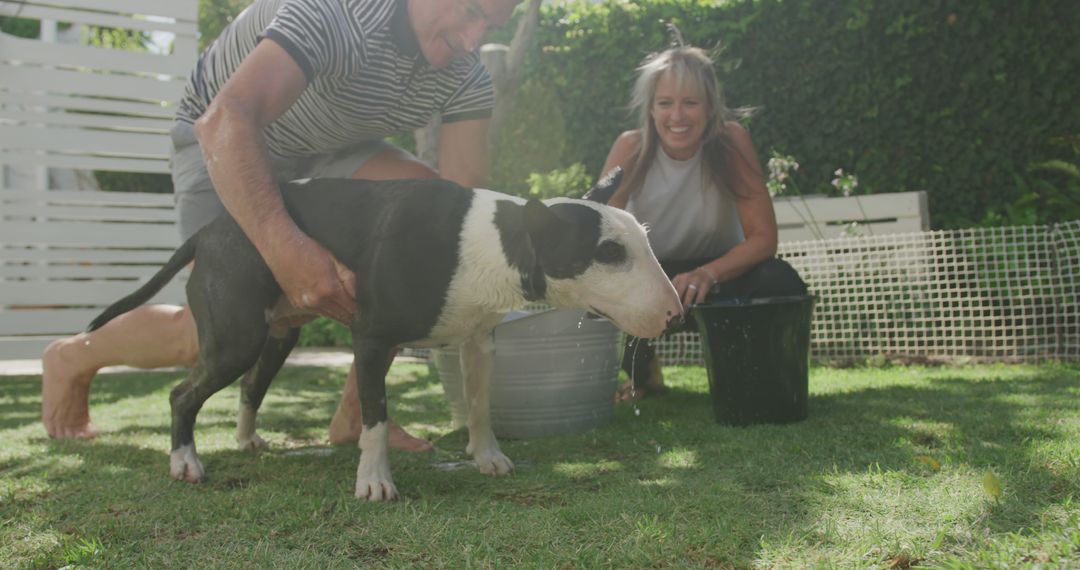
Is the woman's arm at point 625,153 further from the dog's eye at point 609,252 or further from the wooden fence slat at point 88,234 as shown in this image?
the wooden fence slat at point 88,234

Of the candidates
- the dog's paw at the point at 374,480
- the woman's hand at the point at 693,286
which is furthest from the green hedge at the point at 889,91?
the dog's paw at the point at 374,480

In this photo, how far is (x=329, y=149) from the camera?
367 centimetres

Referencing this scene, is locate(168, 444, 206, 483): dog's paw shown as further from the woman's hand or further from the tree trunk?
the tree trunk

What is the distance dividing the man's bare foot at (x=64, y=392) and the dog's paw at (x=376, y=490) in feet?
5.97

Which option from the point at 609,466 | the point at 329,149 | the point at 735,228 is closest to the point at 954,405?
the point at 735,228

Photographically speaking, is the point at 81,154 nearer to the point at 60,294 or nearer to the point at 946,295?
the point at 60,294

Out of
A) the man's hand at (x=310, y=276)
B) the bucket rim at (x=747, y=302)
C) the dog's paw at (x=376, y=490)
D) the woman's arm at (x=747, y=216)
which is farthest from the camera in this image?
the woman's arm at (x=747, y=216)

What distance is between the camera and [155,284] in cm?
325

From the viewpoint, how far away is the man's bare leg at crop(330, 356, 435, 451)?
352 centimetres

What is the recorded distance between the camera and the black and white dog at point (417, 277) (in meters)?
2.65

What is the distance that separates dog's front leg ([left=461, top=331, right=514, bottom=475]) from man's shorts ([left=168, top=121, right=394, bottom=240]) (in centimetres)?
107

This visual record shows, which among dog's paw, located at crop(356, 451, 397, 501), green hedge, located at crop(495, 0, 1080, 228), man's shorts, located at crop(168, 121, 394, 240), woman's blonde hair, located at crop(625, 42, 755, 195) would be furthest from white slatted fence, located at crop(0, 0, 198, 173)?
dog's paw, located at crop(356, 451, 397, 501)

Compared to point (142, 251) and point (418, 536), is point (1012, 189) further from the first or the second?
point (142, 251)

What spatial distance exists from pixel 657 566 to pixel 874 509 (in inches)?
26.2
